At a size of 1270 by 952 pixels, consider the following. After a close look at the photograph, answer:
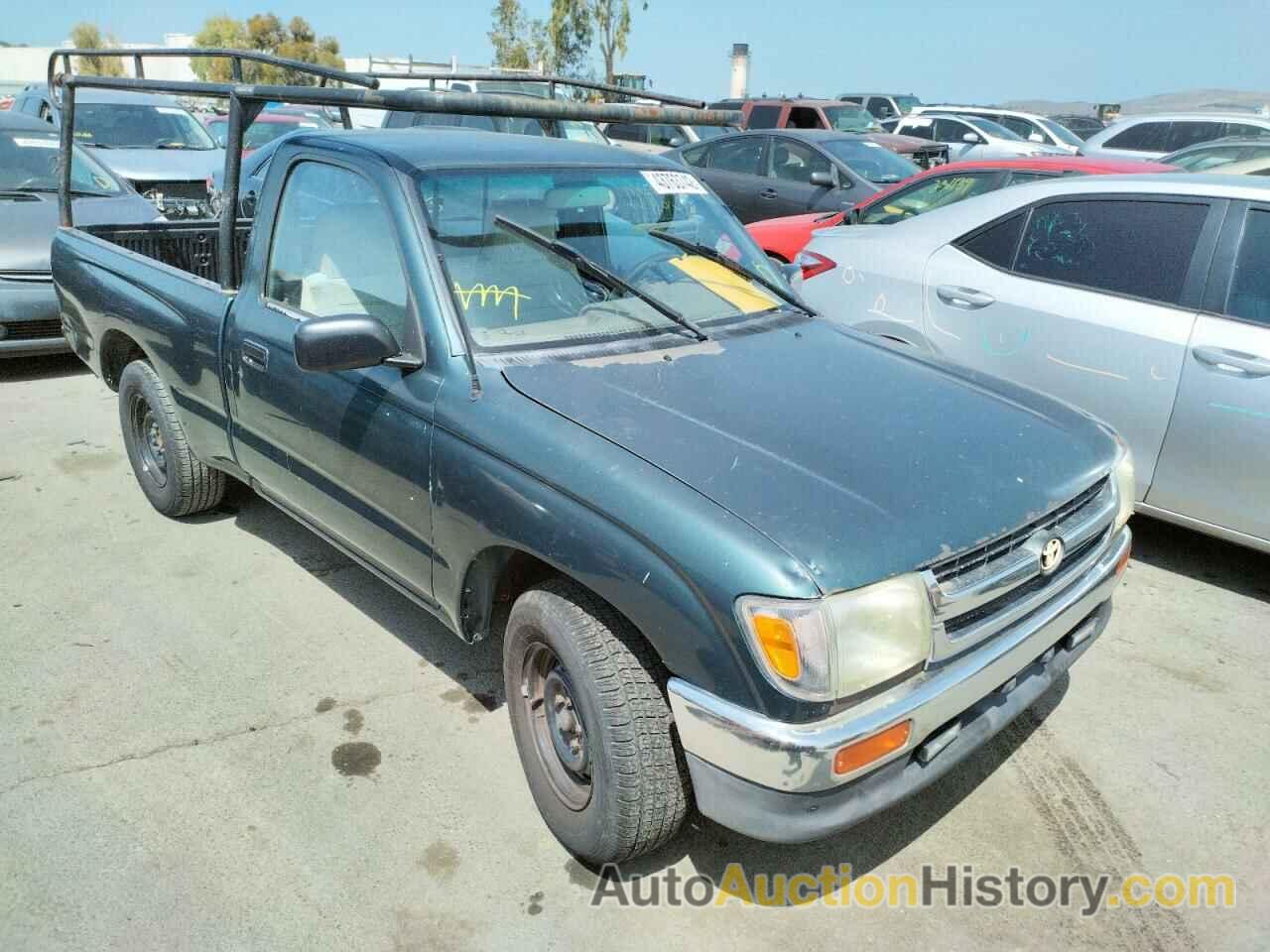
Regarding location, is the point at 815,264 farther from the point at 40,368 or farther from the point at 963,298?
the point at 40,368

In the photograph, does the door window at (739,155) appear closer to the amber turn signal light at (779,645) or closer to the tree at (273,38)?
the amber turn signal light at (779,645)

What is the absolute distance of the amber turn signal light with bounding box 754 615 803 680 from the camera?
202 centimetres

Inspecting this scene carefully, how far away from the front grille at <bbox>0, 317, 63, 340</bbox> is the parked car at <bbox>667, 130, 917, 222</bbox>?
5.85 meters

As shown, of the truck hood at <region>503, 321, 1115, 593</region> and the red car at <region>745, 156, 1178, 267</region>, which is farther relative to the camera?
the red car at <region>745, 156, 1178, 267</region>

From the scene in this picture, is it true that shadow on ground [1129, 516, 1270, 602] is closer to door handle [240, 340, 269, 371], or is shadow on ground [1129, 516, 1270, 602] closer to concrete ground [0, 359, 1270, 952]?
concrete ground [0, 359, 1270, 952]

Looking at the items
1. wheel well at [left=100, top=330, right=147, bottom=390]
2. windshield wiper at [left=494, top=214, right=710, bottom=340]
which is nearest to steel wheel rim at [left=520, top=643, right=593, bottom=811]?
windshield wiper at [left=494, top=214, right=710, bottom=340]

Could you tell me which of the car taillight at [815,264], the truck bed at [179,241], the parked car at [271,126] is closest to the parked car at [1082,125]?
the parked car at [271,126]

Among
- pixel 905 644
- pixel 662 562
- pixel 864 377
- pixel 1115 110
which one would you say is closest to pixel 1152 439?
pixel 864 377

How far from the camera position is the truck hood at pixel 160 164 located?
10.1m

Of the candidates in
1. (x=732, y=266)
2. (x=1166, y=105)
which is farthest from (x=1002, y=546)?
(x=1166, y=105)

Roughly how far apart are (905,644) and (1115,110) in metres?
42.5

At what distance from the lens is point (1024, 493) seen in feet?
7.97

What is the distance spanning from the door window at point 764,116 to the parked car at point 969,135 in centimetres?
273

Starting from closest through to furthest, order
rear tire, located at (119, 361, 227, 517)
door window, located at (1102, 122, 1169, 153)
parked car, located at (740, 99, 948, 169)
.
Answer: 1. rear tire, located at (119, 361, 227, 517)
2. door window, located at (1102, 122, 1169, 153)
3. parked car, located at (740, 99, 948, 169)
